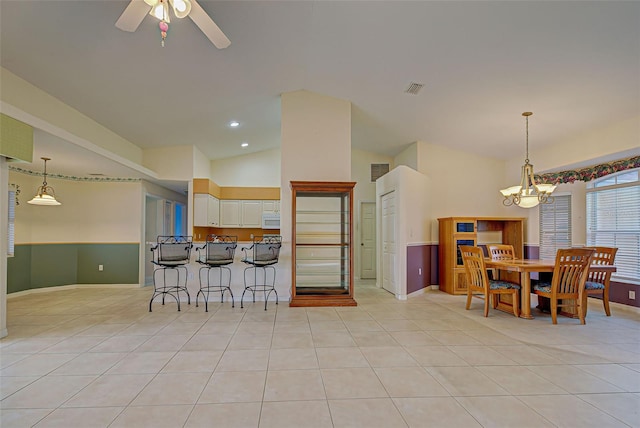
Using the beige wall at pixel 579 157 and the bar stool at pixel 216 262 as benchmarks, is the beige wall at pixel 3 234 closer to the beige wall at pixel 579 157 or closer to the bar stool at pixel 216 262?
the bar stool at pixel 216 262

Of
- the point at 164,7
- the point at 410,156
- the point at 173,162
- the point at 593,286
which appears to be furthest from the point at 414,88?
the point at 173,162

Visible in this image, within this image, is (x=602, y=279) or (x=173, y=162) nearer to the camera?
(x=602, y=279)

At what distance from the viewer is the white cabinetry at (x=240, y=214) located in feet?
28.5

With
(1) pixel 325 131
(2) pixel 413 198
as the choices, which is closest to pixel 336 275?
(2) pixel 413 198

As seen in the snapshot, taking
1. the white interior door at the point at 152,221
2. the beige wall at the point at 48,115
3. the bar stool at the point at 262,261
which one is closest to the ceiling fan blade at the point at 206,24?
the beige wall at the point at 48,115

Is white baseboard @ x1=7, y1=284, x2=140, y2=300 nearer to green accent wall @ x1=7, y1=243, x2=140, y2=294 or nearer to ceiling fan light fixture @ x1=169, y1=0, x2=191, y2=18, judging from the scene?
green accent wall @ x1=7, y1=243, x2=140, y2=294

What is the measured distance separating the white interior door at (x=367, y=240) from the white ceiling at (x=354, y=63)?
283 cm

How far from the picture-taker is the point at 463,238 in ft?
21.6

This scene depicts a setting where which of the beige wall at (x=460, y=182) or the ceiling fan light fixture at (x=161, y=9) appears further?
the beige wall at (x=460, y=182)

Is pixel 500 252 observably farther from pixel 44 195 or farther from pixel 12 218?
pixel 12 218

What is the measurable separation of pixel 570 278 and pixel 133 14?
5.66 meters

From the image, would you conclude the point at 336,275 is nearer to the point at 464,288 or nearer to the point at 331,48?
the point at 464,288

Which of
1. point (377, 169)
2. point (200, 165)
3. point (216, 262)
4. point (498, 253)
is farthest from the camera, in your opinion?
point (377, 169)

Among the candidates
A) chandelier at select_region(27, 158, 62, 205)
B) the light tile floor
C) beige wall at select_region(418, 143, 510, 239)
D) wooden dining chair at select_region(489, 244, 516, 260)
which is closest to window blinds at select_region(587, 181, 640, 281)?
the light tile floor
